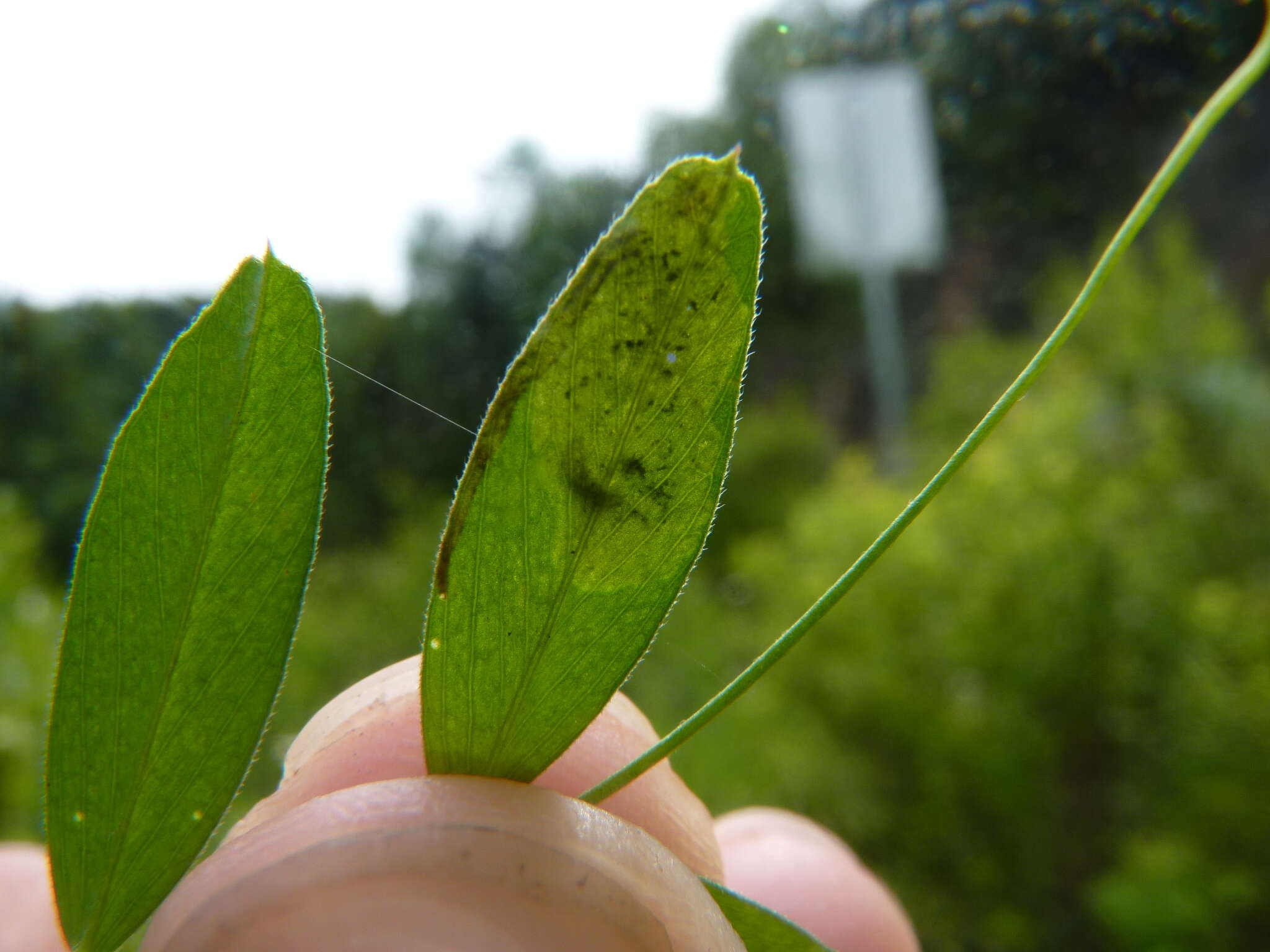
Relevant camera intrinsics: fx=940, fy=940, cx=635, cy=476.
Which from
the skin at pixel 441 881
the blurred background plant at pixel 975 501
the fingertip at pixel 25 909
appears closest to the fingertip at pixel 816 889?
the blurred background plant at pixel 975 501

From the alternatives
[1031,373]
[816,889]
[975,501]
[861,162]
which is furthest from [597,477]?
[975,501]

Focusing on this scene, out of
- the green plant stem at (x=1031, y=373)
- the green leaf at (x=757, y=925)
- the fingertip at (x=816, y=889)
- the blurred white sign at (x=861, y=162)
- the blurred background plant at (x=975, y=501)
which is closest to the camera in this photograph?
the green plant stem at (x=1031, y=373)

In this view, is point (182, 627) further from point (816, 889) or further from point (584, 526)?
point (816, 889)

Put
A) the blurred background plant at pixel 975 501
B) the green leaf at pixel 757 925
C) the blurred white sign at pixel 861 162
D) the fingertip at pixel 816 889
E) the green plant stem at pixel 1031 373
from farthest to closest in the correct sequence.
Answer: the blurred white sign at pixel 861 162, the blurred background plant at pixel 975 501, the fingertip at pixel 816 889, the green leaf at pixel 757 925, the green plant stem at pixel 1031 373

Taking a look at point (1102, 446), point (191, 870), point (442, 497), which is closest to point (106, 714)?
point (191, 870)

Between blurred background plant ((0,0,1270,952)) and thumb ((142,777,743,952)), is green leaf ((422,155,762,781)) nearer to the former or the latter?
thumb ((142,777,743,952))

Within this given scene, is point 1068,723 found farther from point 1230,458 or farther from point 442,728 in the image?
point 442,728

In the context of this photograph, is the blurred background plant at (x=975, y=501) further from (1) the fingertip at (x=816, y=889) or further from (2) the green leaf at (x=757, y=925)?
(2) the green leaf at (x=757, y=925)
